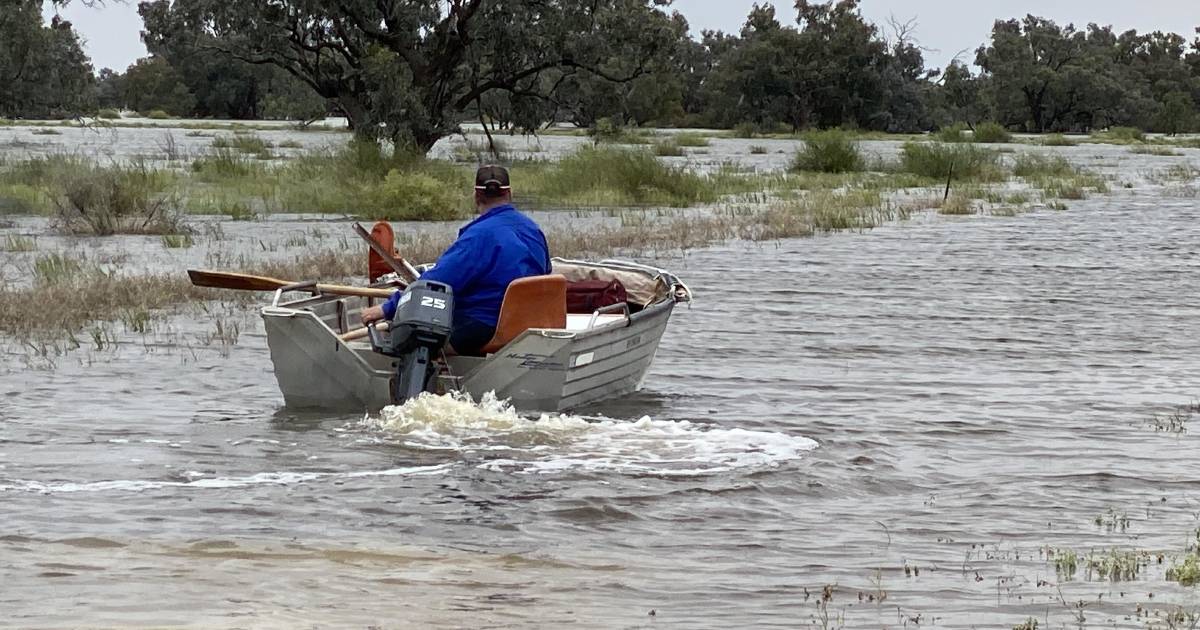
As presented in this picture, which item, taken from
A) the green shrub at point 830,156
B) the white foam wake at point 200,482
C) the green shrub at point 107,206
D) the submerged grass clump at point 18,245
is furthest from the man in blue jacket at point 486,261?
the green shrub at point 830,156

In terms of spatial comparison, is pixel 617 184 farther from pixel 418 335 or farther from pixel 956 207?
pixel 418 335

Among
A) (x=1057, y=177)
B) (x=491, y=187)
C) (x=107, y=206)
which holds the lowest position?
(x=1057, y=177)

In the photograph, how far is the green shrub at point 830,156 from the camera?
4241 centimetres

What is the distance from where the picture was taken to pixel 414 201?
87.8ft

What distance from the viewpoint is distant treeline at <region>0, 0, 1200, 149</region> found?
1442 inches

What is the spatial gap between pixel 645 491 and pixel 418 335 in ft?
6.35

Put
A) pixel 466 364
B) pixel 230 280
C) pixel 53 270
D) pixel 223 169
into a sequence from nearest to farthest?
pixel 466 364 < pixel 230 280 < pixel 53 270 < pixel 223 169

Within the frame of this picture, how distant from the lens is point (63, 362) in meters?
12.4

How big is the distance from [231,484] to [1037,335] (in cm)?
873

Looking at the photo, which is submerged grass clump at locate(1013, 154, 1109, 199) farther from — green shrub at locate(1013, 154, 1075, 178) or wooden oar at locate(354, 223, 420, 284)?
wooden oar at locate(354, 223, 420, 284)

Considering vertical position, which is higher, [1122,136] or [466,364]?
[466,364]

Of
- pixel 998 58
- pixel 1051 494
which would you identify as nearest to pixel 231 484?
pixel 1051 494

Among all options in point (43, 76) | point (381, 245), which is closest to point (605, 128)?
point (43, 76)

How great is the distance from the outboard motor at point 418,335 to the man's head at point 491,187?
2.21 feet
